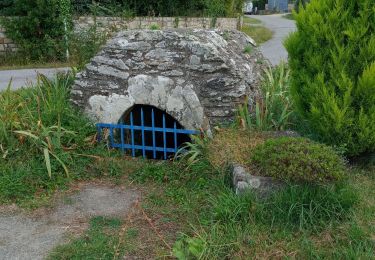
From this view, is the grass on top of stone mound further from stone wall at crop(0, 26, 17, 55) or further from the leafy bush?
stone wall at crop(0, 26, 17, 55)

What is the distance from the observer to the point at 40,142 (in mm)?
4562

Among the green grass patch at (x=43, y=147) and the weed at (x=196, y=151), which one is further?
the weed at (x=196, y=151)

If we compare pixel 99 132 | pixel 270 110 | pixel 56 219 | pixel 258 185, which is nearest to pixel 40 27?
pixel 99 132

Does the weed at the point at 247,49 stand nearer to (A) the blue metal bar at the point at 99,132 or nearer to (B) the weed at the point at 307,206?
(A) the blue metal bar at the point at 99,132

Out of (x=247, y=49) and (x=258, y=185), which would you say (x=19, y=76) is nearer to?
(x=247, y=49)

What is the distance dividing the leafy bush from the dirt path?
53.4 inches

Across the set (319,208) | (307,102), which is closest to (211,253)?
(319,208)

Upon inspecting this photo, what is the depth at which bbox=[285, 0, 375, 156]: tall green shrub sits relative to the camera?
381cm

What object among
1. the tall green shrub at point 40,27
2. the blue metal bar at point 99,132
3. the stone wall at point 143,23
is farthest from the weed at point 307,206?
the tall green shrub at point 40,27

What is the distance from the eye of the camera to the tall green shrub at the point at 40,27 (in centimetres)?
1197

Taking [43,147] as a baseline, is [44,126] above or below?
above

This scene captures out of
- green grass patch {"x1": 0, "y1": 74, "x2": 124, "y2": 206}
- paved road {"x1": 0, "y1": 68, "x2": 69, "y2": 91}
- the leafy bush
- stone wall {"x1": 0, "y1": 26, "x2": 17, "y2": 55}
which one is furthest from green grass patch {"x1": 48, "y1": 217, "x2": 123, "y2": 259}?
stone wall {"x1": 0, "y1": 26, "x2": 17, "y2": 55}

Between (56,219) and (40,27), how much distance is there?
377 inches

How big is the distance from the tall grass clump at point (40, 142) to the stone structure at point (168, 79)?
0.27 m
